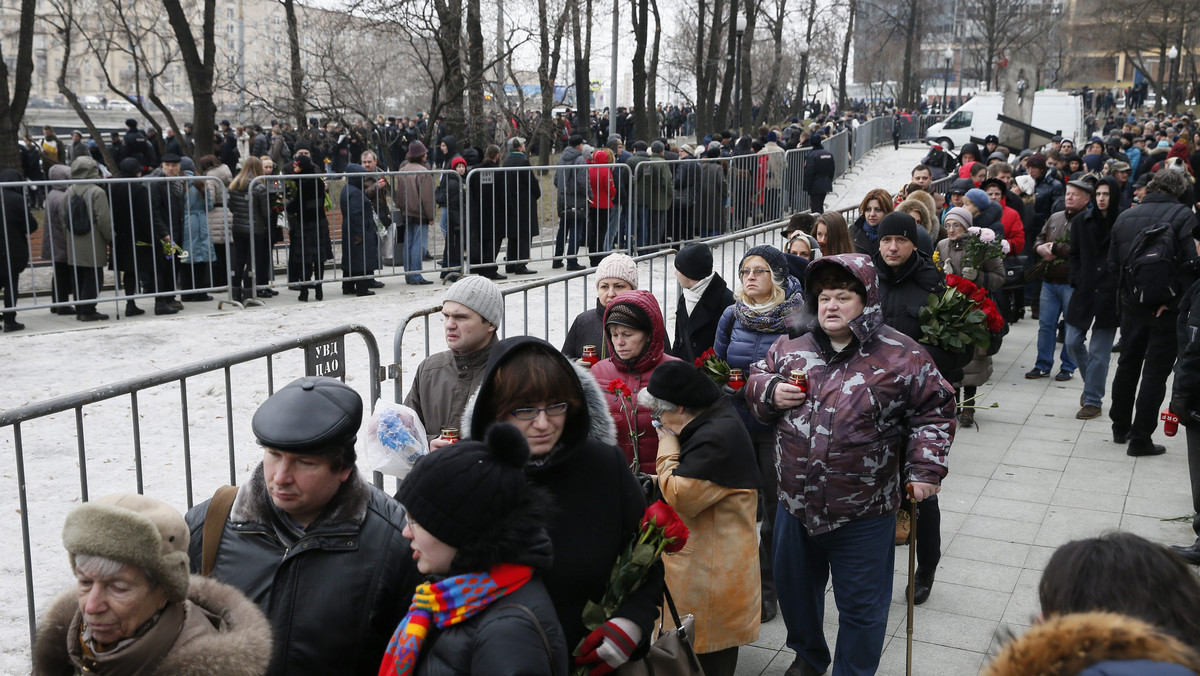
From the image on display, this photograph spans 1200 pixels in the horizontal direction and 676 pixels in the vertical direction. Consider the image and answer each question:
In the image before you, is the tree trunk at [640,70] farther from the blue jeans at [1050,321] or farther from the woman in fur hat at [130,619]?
the woman in fur hat at [130,619]

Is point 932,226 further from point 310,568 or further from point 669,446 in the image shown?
point 310,568

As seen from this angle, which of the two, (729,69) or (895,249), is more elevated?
(729,69)

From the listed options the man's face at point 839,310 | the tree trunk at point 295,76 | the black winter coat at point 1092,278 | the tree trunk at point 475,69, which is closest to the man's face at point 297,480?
the man's face at point 839,310

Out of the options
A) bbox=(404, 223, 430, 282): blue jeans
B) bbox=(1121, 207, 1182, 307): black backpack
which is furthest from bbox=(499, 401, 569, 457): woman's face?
bbox=(404, 223, 430, 282): blue jeans

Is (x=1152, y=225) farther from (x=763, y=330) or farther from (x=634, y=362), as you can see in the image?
(x=634, y=362)

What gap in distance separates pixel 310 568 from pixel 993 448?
702cm

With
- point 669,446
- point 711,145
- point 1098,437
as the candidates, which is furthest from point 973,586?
point 711,145

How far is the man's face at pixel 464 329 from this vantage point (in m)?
4.46

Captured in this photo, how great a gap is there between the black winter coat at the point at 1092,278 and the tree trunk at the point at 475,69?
1333cm

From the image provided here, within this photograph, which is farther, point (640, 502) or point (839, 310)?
point (839, 310)

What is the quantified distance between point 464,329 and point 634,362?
81 centimetres

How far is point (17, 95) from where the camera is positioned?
64.5 feet

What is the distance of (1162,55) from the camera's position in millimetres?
59250

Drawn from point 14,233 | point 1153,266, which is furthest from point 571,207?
point 1153,266
